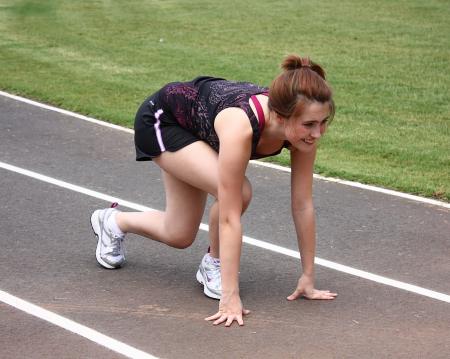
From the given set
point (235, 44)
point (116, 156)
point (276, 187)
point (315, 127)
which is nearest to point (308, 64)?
point (315, 127)

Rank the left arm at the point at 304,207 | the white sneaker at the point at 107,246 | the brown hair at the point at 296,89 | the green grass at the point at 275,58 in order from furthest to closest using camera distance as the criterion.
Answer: the green grass at the point at 275,58, the white sneaker at the point at 107,246, the left arm at the point at 304,207, the brown hair at the point at 296,89

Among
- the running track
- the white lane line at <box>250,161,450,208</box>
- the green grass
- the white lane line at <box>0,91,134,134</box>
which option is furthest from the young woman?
the white lane line at <box>0,91,134,134</box>

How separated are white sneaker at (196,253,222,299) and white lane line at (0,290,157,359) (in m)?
0.83

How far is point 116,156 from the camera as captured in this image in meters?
9.62

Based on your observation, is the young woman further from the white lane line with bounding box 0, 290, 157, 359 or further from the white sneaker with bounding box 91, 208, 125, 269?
the white lane line with bounding box 0, 290, 157, 359

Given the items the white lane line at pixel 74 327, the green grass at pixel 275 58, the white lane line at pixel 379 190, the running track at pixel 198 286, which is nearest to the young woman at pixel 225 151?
the running track at pixel 198 286

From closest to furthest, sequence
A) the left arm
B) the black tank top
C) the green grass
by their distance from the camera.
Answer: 1. the black tank top
2. the left arm
3. the green grass

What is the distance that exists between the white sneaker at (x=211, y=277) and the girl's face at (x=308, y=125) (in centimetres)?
108

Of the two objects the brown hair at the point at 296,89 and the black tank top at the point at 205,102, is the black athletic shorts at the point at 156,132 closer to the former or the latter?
the black tank top at the point at 205,102

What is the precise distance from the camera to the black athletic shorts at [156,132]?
19.3 feet

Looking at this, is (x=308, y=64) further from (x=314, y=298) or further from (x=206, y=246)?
(x=206, y=246)

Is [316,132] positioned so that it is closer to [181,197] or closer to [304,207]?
[304,207]

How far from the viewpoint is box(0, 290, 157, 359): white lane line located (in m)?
5.27

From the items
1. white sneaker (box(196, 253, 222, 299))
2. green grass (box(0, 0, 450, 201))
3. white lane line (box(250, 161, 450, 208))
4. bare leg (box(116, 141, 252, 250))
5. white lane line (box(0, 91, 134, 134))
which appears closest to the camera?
bare leg (box(116, 141, 252, 250))
